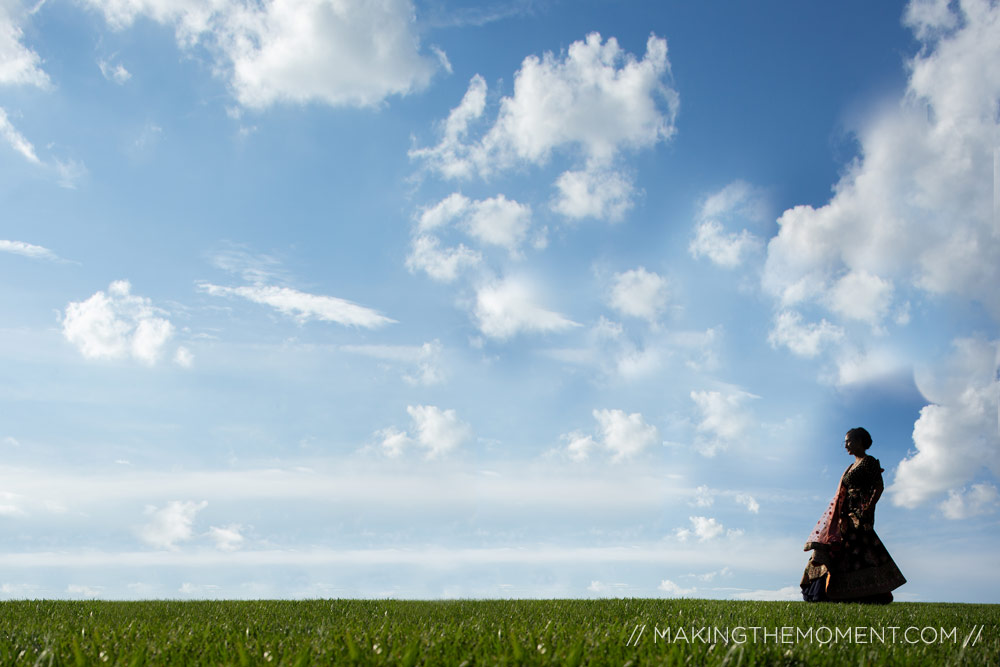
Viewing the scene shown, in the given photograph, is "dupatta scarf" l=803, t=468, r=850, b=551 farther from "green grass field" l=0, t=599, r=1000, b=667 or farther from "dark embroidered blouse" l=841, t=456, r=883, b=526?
"green grass field" l=0, t=599, r=1000, b=667

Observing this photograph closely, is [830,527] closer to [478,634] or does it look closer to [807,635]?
[807,635]

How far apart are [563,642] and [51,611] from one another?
21.9 ft

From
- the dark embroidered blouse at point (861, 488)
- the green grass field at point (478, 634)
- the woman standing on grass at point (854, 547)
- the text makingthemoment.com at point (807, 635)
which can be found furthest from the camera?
the dark embroidered blouse at point (861, 488)

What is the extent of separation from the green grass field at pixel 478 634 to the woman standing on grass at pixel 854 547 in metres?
2.95

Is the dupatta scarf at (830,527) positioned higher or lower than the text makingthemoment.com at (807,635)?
higher

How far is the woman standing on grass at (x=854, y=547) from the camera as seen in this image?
1174 centimetres

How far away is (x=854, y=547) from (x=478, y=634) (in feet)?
29.2

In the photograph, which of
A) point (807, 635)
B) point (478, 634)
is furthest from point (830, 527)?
point (478, 634)

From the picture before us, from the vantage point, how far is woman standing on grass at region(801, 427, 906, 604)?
11.7 metres

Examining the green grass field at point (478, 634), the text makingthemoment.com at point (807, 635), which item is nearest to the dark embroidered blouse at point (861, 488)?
the green grass field at point (478, 634)

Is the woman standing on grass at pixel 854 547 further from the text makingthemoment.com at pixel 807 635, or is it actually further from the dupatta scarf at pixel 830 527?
the text makingthemoment.com at pixel 807 635

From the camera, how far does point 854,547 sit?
11.9 metres

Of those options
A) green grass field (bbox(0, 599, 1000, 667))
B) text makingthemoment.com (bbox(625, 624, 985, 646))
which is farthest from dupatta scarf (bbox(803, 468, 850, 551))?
text makingthemoment.com (bbox(625, 624, 985, 646))

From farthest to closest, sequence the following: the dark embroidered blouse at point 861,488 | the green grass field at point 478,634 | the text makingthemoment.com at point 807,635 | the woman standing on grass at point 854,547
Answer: the dark embroidered blouse at point 861,488 → the woman standing on grass at point 854,547 → the text makingthemoment.com at point 807,635 → the green grass field at point 478,634
